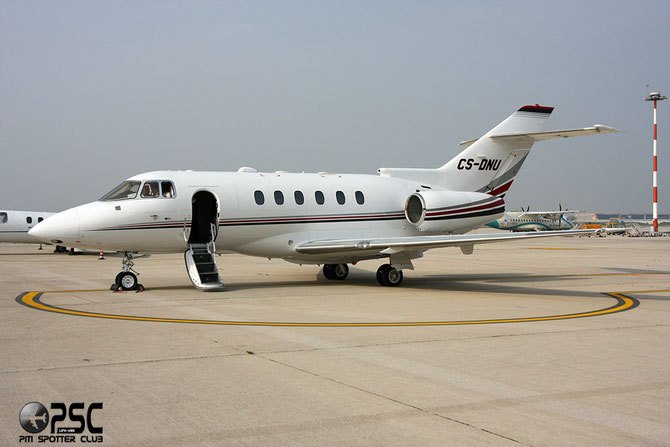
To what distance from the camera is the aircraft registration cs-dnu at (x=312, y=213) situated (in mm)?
15477

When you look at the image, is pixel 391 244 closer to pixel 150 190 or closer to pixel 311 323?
pixel 311 323

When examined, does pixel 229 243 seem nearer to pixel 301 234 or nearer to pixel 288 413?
pixel 301 234

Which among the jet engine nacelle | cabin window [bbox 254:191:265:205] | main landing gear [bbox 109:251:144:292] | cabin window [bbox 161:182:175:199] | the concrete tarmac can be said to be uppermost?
cabin window [bbox 161:182:175:199]

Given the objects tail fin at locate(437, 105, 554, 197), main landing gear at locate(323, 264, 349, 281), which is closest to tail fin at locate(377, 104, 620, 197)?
tail fin at locate(437, 105, 554, 197)

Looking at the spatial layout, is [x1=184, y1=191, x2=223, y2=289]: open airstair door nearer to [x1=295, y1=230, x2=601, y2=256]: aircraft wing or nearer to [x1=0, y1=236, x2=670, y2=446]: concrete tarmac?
[x1=0, y1=236, x2=670, y2=446]: concrete tarmac

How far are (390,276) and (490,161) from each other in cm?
606

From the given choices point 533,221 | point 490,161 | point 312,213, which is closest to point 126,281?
point 312,213

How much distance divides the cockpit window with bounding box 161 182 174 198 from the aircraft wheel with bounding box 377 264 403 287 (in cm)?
605

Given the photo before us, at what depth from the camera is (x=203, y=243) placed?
16641 mm

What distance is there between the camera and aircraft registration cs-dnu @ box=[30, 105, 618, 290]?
1548 centimetres

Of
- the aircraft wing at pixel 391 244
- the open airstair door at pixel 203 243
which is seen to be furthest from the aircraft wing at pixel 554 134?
the open airstair door at pixel 203 243

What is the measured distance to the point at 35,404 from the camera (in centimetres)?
568

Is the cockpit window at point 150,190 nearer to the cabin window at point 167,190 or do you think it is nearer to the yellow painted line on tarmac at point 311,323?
the cabin window at point 167,190

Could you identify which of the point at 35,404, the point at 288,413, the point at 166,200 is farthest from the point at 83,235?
the point at 288,413
